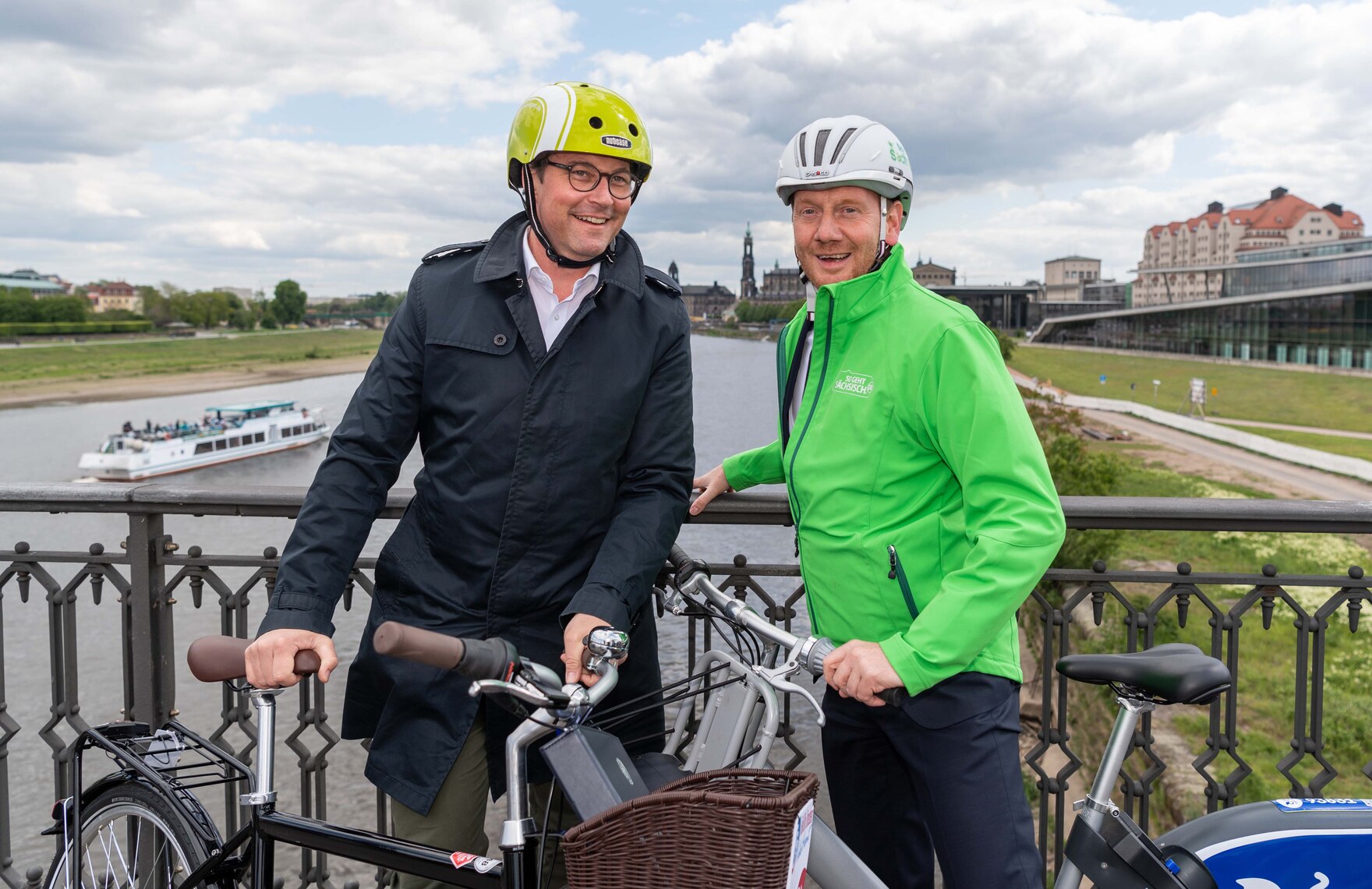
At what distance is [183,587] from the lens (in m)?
22.3

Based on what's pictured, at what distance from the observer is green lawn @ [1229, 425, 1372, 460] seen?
4609cm

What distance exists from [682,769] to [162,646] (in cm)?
226

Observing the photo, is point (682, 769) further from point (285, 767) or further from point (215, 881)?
point (285, 767)

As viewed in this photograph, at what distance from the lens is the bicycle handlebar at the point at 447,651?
165 cm

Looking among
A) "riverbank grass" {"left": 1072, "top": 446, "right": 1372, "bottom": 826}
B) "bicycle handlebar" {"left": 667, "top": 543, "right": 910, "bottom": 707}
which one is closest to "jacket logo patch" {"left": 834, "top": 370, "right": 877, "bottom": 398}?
"bicycle handlebar" {"left": 667, "top": 543, "right": 910, "bottom": 707}

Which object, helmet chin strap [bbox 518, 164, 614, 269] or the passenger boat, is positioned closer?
helmet chin strap [bbox 518, 164, 614, 269]

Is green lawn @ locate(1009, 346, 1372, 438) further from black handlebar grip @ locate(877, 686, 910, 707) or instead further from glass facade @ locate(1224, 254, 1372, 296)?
black handlebar grip @ locate(877, 686, 910, 707)

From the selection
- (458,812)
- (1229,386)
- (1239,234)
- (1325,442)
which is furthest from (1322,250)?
(458,812)


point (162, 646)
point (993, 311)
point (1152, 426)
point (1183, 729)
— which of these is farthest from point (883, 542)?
point (993, 311)

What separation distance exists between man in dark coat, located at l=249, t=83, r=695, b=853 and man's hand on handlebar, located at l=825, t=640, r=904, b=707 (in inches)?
19.9

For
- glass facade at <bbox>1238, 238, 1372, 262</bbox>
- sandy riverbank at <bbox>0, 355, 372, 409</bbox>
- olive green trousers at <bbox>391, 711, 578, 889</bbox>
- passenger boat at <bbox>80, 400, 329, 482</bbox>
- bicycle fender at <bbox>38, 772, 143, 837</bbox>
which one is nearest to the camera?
olive green trousers at <bbox>391, 711, 578, 889</bbox>

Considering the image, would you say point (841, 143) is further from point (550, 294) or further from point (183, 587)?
point (183, 587)

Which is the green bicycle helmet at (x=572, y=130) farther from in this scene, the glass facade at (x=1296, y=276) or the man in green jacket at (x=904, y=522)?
the glass facade at (x=1296, y=276)

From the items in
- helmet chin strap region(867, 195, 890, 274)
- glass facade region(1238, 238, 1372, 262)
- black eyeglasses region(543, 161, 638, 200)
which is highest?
glass facade region(1238, 238, 1372, 262)
